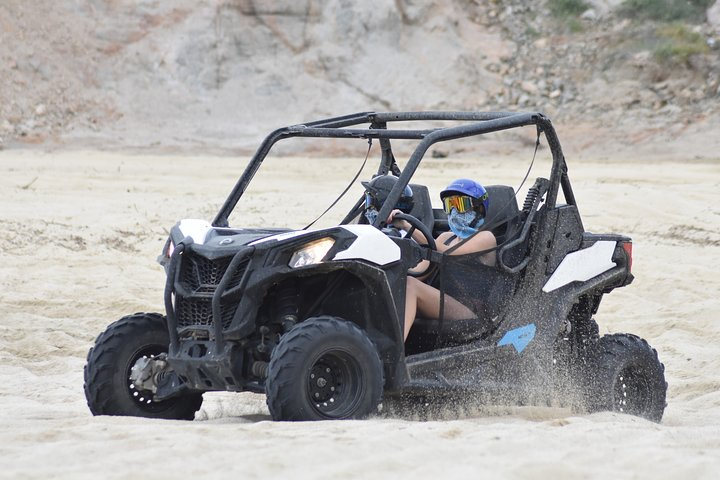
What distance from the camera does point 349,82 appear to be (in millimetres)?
26984

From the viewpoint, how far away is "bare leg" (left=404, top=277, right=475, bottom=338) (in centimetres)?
655

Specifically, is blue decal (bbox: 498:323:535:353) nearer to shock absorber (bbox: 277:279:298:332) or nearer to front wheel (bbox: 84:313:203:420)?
shock absorber (bbox: 277:279:298:332)

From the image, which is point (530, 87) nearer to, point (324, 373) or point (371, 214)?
point (371, 214)

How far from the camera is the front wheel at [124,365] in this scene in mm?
6633

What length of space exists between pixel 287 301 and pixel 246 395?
5.29 feet

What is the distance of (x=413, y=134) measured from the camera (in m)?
6.82

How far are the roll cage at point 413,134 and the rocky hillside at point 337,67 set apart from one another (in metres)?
16.1

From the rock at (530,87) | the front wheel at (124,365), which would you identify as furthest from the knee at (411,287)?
the rock at (530,87)

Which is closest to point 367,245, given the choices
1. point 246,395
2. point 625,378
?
point 246,395

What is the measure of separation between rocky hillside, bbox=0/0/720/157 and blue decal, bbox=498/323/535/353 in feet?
54.5

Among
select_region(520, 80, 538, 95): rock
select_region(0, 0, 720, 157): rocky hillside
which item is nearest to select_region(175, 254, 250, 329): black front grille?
select_region(0, 0, 720, 157): rocky hillside

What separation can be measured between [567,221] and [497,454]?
2513mm

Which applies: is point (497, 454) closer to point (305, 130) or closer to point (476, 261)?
point (476, 261)

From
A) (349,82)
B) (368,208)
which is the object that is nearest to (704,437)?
(368,208)
